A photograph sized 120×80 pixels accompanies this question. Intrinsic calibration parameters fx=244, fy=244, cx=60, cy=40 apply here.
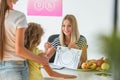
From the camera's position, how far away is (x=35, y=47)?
1520mm

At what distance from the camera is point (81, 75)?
1603 millimetres

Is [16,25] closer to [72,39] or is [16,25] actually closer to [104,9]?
[72,39]

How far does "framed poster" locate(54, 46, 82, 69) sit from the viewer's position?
1627 millimetres

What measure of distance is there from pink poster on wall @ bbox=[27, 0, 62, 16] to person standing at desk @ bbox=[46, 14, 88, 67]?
0.26ft

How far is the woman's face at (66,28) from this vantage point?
1.60 meters

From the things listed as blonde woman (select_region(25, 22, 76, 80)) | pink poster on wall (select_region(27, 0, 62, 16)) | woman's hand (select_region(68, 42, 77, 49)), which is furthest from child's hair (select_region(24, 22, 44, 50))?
woman's hand (select_region(68, 42, 77, 49))

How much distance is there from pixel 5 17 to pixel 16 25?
8 cm

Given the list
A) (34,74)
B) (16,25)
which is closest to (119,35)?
(16,25)

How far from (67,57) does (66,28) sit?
197mm

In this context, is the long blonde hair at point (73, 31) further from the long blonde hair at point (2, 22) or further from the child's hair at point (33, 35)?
the long blonde hair at point (2, 22)

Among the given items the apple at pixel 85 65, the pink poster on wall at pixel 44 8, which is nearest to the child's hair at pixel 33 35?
the pink poster on wall at pixel 44 8

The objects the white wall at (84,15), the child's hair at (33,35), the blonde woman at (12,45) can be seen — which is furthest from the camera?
the white wall at (84,15)

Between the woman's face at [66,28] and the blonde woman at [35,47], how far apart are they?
15 cm

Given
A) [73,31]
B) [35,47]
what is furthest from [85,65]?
[35,47]
